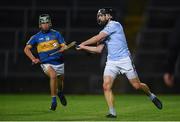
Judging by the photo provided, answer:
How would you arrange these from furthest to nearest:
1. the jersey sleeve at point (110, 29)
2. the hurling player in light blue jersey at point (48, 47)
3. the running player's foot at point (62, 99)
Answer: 1. the running player's foot at point (62, 99)
2. the hurling player in light blue jersey at point (48, 47)
3. the jersey sleeve at point (110, 29)

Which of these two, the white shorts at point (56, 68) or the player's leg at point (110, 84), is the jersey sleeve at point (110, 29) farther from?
the white shorts at point (56, 68)

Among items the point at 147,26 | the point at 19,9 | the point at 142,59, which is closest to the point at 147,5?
the point at 147,26

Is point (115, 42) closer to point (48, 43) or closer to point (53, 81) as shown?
point (53, 81)

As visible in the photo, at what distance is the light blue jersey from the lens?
39.1 ft

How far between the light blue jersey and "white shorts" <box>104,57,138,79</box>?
8 cm

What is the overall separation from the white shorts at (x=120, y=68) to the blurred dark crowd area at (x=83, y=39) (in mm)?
7993

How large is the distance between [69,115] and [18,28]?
11.0 m

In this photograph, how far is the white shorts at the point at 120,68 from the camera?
39.2 ft

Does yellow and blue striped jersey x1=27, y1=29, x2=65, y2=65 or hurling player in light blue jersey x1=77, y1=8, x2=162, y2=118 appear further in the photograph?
yellow and blue striped jersey x1=27, y1=29, x2=65, y2=65

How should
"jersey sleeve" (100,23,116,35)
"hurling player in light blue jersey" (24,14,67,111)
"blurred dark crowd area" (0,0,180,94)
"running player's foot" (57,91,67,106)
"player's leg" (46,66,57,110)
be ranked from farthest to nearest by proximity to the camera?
"blurred dark crowd area" (0,0,180,94) < "running player's foot" (57,91,67,106) < "hurling player in light blue jersey" (24,14,67,111) < "player's leg" (46,66,57,110) < "jersey sleeve" (100,23,116,35)

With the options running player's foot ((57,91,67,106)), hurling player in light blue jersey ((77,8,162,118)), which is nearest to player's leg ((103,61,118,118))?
hurling player in light blue jersey ((77,8,162,118))

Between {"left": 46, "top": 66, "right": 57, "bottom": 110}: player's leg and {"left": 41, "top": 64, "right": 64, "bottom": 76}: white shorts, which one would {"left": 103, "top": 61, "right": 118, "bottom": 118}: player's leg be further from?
{"left": 41, "top": 64, "right": 64, "bottom": 76}: white shorts

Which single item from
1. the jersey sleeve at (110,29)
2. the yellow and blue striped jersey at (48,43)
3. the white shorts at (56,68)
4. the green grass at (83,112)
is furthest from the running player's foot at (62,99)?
the jersey sleeve at (110,29)

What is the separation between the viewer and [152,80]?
2098 cm
